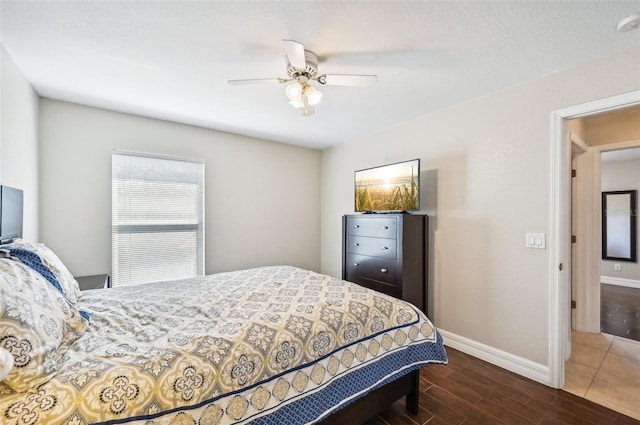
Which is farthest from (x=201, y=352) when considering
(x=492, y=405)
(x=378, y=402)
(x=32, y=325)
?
(x=492, y=405)

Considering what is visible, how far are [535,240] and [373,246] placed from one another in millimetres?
1414

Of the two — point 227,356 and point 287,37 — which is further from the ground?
point 287,37

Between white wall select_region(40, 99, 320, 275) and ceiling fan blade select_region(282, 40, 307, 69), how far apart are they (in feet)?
7.48

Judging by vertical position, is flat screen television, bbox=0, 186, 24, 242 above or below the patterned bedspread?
above

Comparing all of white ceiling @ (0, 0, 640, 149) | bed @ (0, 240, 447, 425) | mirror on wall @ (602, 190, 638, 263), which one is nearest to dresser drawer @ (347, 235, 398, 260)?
bed @ (0, 240, 447, 425)

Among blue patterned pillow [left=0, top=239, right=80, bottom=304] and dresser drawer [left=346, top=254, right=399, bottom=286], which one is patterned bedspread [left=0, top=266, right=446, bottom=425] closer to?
blue patterned pillow [left=0, top=239, right=80, bottom=304]

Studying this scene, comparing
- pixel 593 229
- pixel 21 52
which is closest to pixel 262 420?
pixel 21 52

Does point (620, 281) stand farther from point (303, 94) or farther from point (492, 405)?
point (303, 94)

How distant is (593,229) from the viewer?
3.08m

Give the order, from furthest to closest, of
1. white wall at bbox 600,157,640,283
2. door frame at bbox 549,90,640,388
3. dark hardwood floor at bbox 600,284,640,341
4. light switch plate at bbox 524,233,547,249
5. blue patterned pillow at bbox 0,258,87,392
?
white wall at bbox 600,157,640,283 → dark hardwood floor at bbox 600,284,640,341 → light switch plate at bbox 524,233,547,249 → door frame at bbox 549,90,640,388 → blue patterned pillow at bbox 0,258,87,392

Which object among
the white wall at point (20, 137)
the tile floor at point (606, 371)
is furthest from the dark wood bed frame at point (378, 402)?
the white wall at point (20, 137)

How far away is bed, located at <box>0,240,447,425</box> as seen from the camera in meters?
0.95

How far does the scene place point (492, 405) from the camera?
1939 millimetres

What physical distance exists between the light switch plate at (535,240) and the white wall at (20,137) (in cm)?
395
